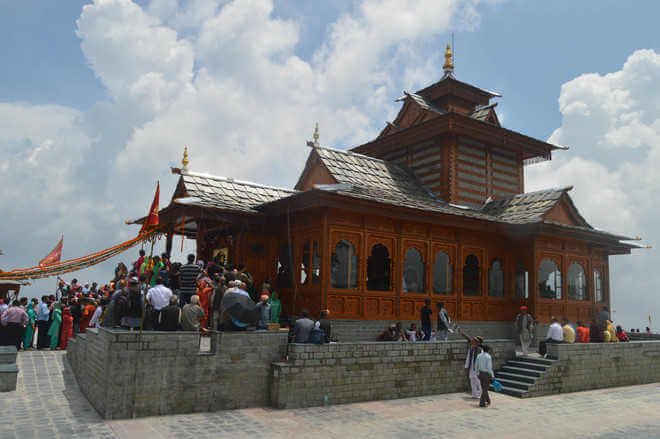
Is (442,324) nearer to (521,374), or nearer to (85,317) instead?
(521,374)

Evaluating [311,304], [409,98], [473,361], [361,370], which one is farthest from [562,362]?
[409,98]

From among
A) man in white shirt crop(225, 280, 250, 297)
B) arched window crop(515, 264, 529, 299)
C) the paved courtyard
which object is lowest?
the paved courtyard

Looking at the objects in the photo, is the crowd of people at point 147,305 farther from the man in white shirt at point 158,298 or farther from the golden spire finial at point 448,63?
the golden spire finial at point 448,63

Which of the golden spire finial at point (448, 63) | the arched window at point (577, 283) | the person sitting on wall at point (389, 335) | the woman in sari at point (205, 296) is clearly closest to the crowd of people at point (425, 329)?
the person sitting on wall at point (389, 335)

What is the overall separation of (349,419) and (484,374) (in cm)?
389

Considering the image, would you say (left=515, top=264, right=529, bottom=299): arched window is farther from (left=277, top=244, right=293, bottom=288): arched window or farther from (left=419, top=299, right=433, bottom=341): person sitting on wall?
(left=277, top=244, right=293, bottom=288): arched window

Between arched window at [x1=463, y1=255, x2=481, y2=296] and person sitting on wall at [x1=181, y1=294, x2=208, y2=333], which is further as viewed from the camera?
arched window at [x1=463, y1=255, x2=481, y2=296]

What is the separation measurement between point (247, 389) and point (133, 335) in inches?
109

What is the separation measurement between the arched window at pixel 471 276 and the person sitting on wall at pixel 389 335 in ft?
16.3

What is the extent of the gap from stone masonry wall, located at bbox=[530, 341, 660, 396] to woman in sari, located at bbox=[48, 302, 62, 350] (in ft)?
47.7

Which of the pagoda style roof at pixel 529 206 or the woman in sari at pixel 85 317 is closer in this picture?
the woman in sari at pixel 85 317

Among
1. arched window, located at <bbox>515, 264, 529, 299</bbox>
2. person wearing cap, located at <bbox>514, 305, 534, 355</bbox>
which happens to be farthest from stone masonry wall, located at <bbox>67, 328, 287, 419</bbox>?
arched window, located at <bbox>515, 264, 529, 299</bbox>

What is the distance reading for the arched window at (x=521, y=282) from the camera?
67.1 feet

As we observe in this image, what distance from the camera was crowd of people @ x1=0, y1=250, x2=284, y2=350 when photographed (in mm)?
11102
